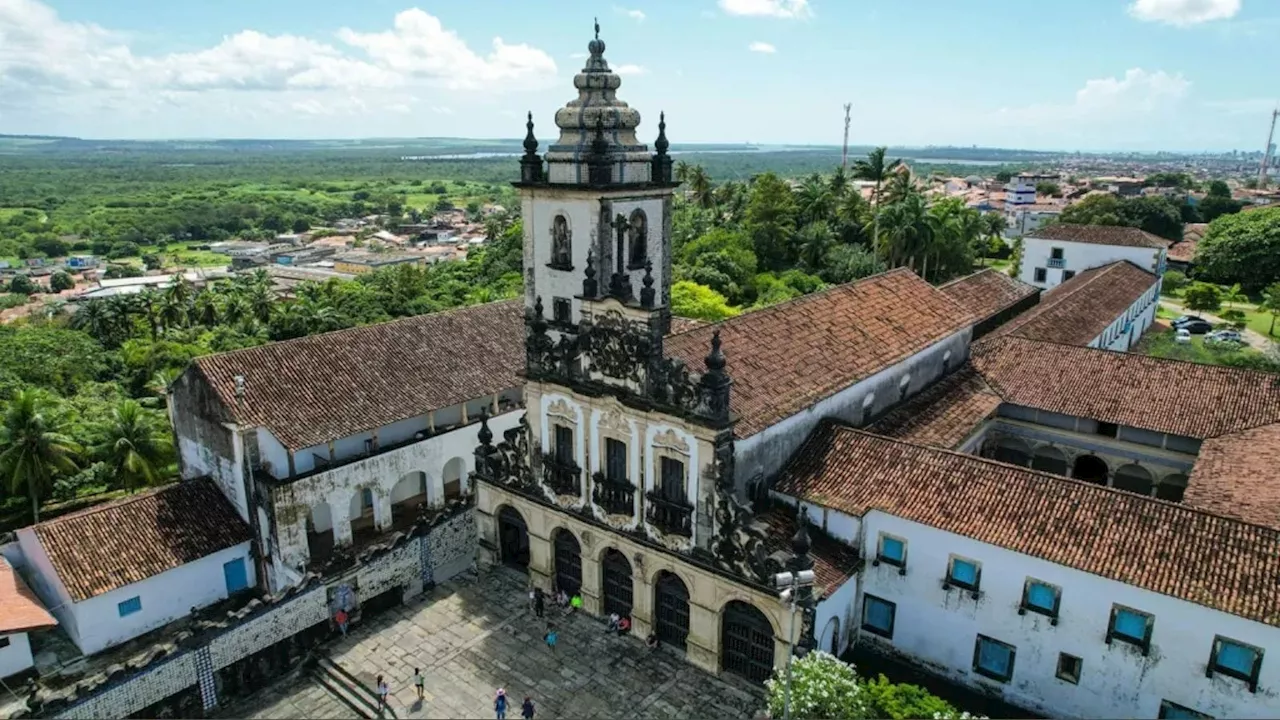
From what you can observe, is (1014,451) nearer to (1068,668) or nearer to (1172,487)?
(1172,487)

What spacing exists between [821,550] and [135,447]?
88.7 ft

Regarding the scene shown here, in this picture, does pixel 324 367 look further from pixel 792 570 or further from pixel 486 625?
pixel 792 570

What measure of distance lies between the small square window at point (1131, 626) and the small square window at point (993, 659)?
8.79ft

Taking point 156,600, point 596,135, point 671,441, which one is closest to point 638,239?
point 596,135

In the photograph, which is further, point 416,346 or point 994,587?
point 416,346

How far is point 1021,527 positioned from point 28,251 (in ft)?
587

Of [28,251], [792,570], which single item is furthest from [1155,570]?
[28,251]

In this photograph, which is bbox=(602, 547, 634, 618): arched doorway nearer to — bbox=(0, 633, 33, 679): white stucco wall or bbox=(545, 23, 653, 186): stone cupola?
bbox=(545, 23, 653, 186): stone cupola

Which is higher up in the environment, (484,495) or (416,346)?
(416,346)

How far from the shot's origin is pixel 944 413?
3145 centimetres

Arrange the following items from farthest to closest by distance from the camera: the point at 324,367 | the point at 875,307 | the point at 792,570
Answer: the point at 875,307
the point at 324,367
the point at 792,570

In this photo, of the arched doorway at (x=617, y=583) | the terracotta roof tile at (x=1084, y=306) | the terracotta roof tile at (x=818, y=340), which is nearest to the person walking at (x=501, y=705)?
the arched doorway at (x=617, y=583)

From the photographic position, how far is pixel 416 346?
34.3 metres

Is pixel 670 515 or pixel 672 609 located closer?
pixel 670 515
